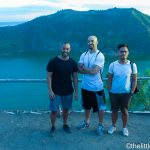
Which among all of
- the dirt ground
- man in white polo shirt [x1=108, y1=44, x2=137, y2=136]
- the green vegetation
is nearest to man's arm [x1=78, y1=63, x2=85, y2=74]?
man in white polo shirt [x1=108, y1=44, x2=137, y2=136]

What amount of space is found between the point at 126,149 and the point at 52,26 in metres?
127

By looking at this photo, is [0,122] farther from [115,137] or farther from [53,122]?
[115,137]

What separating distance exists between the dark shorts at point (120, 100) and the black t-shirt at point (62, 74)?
764 mm

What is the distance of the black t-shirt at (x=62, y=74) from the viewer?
504 centimetres

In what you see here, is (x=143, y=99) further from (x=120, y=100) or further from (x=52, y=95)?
(x=52, y=95)

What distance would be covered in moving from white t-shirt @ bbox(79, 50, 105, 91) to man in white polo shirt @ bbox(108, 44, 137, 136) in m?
0.19

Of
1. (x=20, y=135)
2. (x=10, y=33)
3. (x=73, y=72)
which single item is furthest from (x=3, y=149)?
(x=10, y=33)

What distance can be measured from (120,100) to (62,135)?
1.20m

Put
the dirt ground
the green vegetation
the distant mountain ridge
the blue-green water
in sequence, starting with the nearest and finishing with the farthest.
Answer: the dirt ground, the green vegetation, the blue-green water, the distant mountain ridge

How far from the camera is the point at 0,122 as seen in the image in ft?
19.6

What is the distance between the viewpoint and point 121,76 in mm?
5078

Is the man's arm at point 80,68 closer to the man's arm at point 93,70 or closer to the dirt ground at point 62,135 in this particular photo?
the man's arm at point 93,70

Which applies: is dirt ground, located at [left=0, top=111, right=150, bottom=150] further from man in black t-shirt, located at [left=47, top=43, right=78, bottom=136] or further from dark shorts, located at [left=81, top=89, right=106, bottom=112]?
dark shorts, located at [left=81, top=89, right=106, bottom=112]

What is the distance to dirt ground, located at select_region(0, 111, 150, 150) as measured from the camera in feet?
16.0
